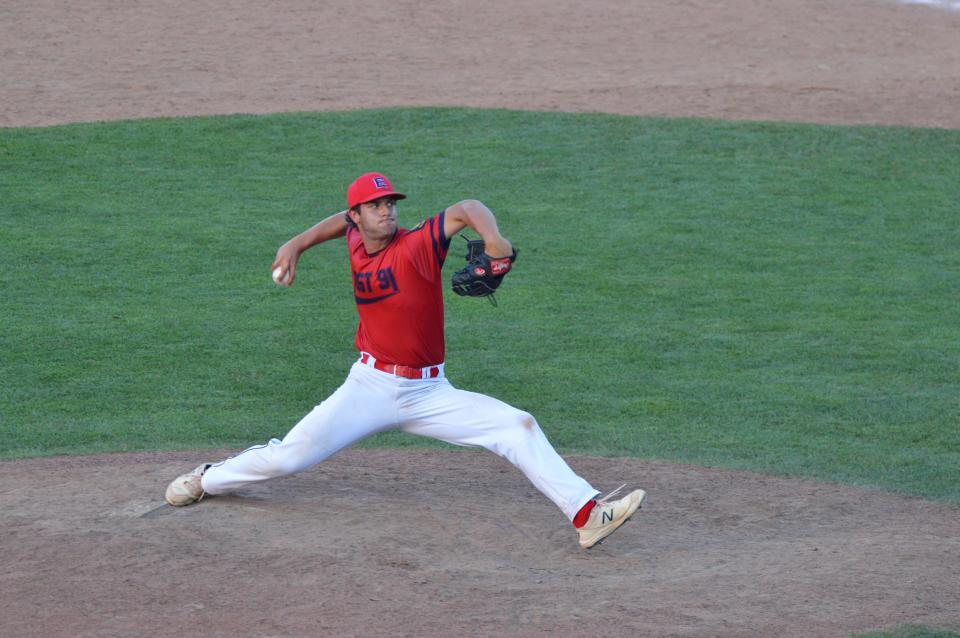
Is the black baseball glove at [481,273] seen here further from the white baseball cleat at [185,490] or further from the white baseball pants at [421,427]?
the white baseball cleat at [185,490]

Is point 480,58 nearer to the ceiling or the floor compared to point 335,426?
nearer to the ceiling

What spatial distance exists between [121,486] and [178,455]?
2.40 ft

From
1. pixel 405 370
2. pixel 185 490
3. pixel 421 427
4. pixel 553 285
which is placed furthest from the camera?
pixel 553 285

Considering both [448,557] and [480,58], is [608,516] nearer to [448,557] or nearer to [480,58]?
[448,557]

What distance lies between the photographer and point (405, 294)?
5.47 m

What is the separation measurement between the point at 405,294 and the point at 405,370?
0.35 m

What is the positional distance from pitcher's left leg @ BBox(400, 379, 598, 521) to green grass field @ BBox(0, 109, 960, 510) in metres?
1.82

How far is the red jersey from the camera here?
5.44 meters

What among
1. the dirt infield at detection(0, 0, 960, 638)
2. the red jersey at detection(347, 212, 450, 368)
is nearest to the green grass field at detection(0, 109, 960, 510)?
the dirt infield at detection(0, 0, 960, 638)

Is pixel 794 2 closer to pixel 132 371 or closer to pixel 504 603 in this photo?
pixel 132 371

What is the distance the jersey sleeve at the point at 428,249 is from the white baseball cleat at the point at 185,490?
1493mm

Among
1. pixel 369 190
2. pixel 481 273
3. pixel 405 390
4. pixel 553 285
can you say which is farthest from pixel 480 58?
pixel 481 273

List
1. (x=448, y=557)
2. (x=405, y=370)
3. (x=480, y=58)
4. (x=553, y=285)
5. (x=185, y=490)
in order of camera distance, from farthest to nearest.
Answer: (x=480, y=58), (x=553, y=285), (x=185, y=490), (x=405, y=370), (x=448, y=557)

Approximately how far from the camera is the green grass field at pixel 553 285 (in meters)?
7.72
